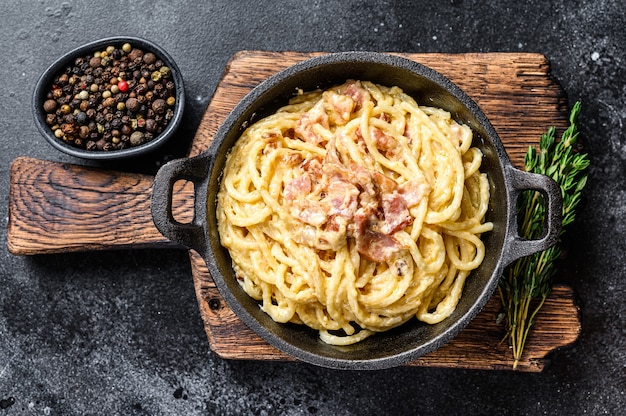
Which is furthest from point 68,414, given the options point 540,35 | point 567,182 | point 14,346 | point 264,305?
point 540,35

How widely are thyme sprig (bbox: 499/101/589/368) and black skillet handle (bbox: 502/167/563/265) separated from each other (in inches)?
23.6

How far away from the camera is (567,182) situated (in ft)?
12.1

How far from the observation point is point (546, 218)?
304cm

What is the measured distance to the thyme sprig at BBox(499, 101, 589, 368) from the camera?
3.63 metres

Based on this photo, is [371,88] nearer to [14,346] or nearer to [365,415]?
[365,415]

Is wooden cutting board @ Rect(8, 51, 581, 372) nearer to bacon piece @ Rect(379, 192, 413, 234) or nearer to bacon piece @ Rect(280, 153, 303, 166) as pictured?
bacon piece @ Rect(280, 153, 303, 166)

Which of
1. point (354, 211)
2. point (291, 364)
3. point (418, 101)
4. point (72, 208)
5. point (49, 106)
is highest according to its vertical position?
point (418, 101)

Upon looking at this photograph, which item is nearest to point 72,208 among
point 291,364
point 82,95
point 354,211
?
point 82,95

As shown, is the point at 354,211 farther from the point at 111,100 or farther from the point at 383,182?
the point at 111,100

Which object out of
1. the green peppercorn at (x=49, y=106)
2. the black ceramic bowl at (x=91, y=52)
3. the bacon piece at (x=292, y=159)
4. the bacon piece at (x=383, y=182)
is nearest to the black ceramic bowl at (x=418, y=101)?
the bacon piece at (x=292, y=159)

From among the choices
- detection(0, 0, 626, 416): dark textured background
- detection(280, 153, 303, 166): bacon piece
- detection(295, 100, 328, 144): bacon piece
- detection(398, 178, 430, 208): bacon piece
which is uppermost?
detection(295, 100, 328, 144): bacon piece

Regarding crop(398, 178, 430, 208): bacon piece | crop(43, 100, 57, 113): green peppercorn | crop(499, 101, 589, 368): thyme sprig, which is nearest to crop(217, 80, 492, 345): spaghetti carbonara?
crop(398, 178, 430, 208): bacon piece

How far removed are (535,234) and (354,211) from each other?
1.28 metres

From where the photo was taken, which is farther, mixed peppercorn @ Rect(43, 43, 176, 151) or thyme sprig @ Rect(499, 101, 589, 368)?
mixed peppercorn @ Rect(43, 43, 176, 151)
